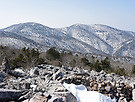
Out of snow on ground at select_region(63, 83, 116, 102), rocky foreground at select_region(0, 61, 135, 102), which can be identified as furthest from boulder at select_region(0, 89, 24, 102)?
snow on ground at select_region(63, 83, 116, 102)

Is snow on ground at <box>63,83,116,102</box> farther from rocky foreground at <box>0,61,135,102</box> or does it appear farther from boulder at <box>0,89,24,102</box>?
boulder at <box>0,89,24,102</box>

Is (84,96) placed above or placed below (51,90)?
below

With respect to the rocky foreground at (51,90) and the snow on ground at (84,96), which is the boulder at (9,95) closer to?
the rocky foreground at (51,90)

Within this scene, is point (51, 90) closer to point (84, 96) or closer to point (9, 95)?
point (84, 96)

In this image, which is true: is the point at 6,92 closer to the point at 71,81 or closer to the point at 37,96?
the point at 37,96

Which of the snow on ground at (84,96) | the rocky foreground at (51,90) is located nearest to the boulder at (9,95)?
the rocky foreground at (51,90)

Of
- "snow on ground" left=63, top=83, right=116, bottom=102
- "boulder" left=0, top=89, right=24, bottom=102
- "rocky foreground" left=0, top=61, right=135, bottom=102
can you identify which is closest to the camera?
"rocky foreground" left=0, top=61, right=135, bottom=102

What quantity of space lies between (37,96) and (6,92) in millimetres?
1547

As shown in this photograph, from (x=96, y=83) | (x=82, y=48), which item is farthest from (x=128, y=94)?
(x=82, y=48)

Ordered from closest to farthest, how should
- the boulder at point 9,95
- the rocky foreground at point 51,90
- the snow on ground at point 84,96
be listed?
the rocky foreground at point 51,90 < the boulder at point 9,95 < the snow on ground at point 84,96

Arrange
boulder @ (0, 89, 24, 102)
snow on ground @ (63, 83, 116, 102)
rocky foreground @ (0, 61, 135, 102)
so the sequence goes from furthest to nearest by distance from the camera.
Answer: snow on ground @ (63, 83, 116, 102), boulder @ (0, 89, 24, 102), rocky foreground @ (0, 61, 135, 102)

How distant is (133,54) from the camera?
7402 inches

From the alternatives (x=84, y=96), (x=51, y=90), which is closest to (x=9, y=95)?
(x=51, y=90)

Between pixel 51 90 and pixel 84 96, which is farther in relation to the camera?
pixel 84 96
